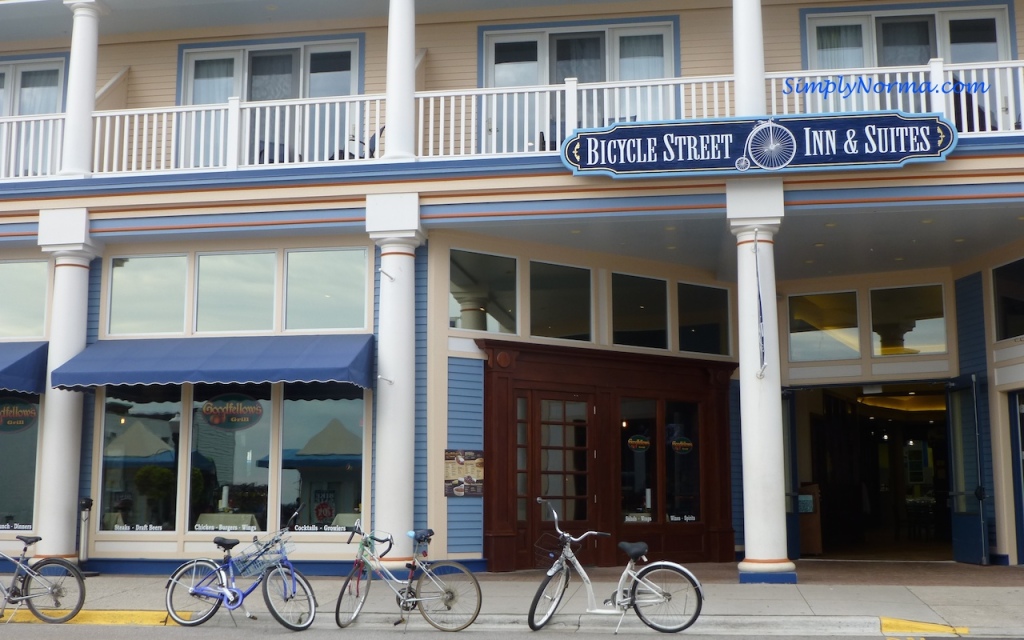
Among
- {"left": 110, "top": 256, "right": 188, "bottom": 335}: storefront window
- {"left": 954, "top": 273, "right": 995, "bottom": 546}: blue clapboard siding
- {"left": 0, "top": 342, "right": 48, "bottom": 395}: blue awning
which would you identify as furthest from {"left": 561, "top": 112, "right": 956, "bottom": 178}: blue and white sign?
{"left": 0, "top": 342, "right": 48, "bottom": 395}: blue awning

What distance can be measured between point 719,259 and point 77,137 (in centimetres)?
955

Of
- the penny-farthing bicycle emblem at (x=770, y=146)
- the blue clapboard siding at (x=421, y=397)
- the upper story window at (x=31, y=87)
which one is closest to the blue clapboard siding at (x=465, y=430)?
the blue clapboard siding at (x=421, y=397)

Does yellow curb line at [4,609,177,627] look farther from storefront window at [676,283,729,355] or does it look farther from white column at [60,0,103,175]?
storefront window at [676,283,729,355]

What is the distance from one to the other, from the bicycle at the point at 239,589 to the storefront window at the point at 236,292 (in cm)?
460

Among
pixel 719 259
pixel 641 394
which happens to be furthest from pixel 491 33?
pixel 641 394

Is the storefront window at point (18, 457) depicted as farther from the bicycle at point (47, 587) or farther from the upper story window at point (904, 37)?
the upper story window at point (904, 37)

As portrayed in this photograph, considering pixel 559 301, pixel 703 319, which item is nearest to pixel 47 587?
pixel 559 301

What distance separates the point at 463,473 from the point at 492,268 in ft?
9.65

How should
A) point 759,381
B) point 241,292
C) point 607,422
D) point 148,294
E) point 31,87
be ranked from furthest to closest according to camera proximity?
point 31,87
point 607,422
point 148,294
point 241,292
point 759,381

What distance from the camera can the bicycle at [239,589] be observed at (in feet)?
34.8

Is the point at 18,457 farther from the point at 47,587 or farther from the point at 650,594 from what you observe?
the point at 650,594

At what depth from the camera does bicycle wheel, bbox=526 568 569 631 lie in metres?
10.5

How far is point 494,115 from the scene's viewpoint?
A: 14.5 meters

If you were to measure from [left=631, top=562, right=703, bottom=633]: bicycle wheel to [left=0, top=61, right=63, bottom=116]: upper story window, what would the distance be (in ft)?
41.1
